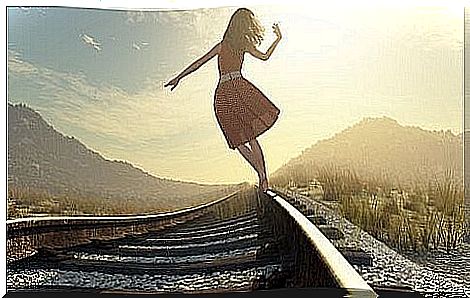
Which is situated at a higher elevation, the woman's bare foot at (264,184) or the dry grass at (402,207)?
the woman's bare foot at (264,184)

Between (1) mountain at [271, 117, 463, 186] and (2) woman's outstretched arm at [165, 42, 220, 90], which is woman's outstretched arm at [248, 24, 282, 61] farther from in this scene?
(1) mountain at [271, 117, 463, 186]

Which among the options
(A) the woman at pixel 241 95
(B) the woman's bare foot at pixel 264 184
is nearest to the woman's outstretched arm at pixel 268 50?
(A) the woman at pixel 241 95

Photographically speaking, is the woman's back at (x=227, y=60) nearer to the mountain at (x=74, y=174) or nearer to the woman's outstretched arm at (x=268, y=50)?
the woman's outstretched arm at (x=268, y=50)

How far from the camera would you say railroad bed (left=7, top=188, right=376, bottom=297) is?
121 inches

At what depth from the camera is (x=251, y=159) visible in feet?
10.2

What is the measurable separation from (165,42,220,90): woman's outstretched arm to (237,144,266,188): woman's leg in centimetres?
39

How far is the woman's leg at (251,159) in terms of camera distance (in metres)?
3.10

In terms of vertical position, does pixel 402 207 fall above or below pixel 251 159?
below

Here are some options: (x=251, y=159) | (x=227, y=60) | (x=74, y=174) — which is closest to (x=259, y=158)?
(x=251, y=159)

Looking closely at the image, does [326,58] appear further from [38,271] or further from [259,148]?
[38,271]

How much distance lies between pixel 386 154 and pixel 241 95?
672 millimetres

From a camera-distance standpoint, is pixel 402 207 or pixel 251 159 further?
pixel 251 159

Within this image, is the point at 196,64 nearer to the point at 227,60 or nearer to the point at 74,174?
the point at 227,60

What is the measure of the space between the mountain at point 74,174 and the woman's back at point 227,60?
51 centimetres
